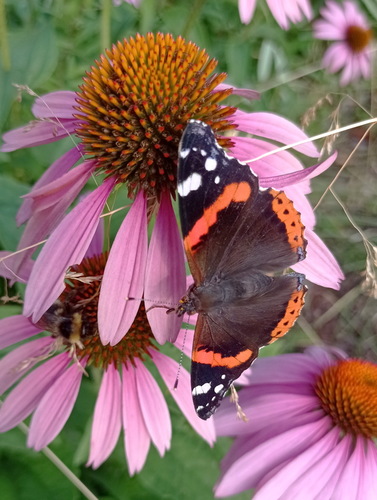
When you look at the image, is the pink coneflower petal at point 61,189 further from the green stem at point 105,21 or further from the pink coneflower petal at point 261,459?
the pink coneflower petal at point 261,459

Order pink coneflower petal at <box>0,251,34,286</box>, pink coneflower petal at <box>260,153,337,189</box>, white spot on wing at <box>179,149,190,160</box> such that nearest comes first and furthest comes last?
white spot on wing at <box>179,149,190,160</box> < pink coneflower petal at <box>260,153,337,189</box> < pink coneflower petal at <box>0,251,34,286</box>

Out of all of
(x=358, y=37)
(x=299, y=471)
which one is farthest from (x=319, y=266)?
(x=358, y=37)

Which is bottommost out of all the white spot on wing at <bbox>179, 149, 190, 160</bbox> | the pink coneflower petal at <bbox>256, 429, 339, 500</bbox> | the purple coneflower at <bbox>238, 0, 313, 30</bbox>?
the pink coneflower petal at <bbox>256, 429, 339, 500</bbox>

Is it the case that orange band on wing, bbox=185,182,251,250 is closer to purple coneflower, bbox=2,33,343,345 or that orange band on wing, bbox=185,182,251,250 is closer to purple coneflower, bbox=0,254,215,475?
purple coneflower, bbox=2,33,343,345

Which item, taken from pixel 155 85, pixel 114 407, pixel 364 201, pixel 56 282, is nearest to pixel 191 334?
pixel 114 407

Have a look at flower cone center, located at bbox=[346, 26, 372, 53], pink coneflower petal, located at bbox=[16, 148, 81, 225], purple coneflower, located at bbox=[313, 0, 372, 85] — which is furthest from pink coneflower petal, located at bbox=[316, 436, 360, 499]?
flower cone center, located at bbox=[346, 26, 372, 53]

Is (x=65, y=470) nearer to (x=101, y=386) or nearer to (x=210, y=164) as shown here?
(x=101, y=386)

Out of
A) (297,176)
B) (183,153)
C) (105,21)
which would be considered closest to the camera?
(183,153)
